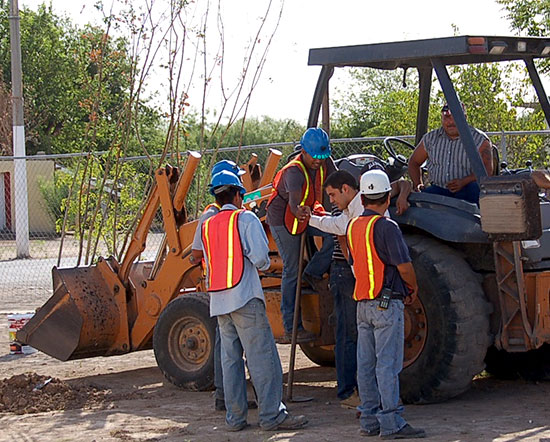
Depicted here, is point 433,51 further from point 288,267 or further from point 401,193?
point 288,267

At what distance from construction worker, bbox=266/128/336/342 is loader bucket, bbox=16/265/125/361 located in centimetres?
209

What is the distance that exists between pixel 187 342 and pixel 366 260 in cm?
263

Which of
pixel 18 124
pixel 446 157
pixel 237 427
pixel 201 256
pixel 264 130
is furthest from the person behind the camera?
pixel 264 130

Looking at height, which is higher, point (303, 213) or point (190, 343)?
point (303, 213)

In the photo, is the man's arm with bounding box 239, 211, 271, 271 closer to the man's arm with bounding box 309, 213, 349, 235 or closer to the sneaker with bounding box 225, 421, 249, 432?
the man's arm with bounding box 309, 213, 349, 235

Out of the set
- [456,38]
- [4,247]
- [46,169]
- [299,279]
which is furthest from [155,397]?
[46,169]

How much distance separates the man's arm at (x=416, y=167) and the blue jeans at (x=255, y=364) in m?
2.11

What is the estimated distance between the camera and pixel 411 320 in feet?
24.1

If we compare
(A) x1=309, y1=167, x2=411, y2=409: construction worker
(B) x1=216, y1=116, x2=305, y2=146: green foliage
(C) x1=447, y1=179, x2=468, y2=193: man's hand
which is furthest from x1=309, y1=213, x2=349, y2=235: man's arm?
(B) x1=216, y1=116, x2=305, y2=146: green foliage

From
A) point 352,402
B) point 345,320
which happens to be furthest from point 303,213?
point 352,402

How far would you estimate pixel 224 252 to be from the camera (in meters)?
6.79

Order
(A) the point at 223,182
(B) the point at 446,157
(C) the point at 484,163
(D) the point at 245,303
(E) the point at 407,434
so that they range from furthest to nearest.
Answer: (B) the point at 446,157 → (C) the point at 484,163 → (A) the point at 223,182 → (D) the point at 245,303 → (E) the point at 407,434

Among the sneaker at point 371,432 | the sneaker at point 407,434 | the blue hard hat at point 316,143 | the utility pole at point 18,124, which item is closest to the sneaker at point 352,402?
the sneaker at point 371,432

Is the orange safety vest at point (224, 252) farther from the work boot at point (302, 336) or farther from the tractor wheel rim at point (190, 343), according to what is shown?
the tractor wheel rim at point (190, 343)
